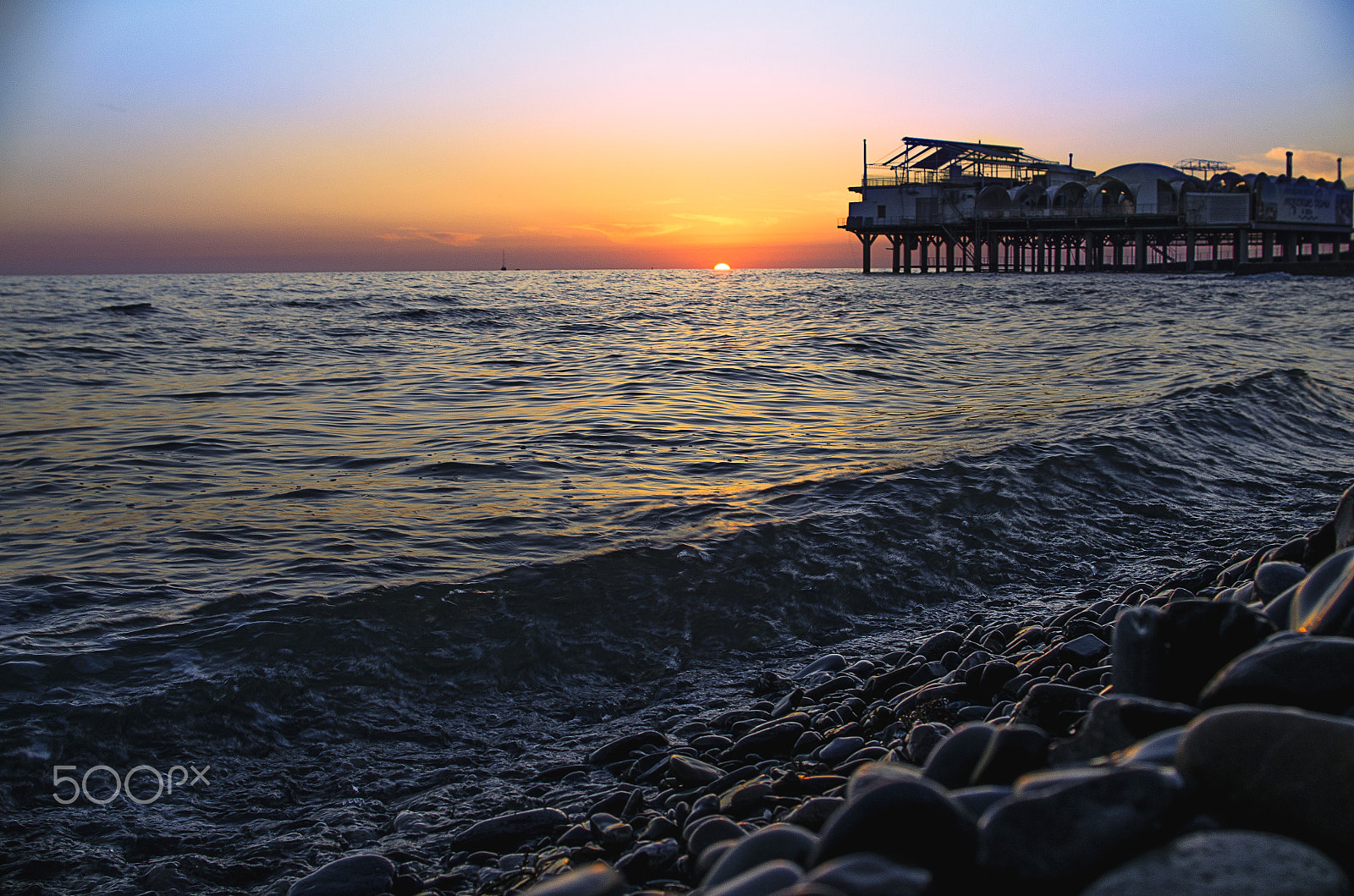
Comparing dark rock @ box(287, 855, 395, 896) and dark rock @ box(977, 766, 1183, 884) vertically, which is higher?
dark rock @ box(977, 766, 1183, 884)

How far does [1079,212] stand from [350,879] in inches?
2290

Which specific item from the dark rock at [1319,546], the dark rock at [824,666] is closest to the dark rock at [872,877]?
the dark rock at [1319,546]

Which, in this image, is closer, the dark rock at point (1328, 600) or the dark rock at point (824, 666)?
the dark rock at point (1328, 600)

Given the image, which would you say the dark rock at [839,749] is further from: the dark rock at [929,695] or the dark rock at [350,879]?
the dark rock at [350,879]

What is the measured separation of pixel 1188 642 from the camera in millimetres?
1900

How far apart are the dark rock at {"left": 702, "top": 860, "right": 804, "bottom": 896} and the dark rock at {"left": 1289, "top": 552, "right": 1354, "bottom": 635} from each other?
1.36m

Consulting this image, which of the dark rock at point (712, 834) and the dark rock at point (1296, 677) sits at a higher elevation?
the dark rock at point (1296, 677)

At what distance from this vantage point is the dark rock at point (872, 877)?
3.90ft

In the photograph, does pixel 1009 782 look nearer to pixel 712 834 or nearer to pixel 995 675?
pixel 712 834

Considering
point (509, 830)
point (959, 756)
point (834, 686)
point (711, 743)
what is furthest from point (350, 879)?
point (834, 686)

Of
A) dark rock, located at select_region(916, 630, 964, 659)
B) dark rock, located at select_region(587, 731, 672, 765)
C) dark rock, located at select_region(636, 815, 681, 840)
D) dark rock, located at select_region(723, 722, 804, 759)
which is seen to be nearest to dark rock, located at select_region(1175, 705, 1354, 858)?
dark rock, located at select_region(636, 815, 681, 840)

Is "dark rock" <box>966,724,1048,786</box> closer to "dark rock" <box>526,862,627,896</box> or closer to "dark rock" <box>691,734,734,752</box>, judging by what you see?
"dark rock" <box>526,862,627,896</box>

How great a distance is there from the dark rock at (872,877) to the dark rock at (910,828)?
0.14 feet

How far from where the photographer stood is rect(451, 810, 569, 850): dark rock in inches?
104
